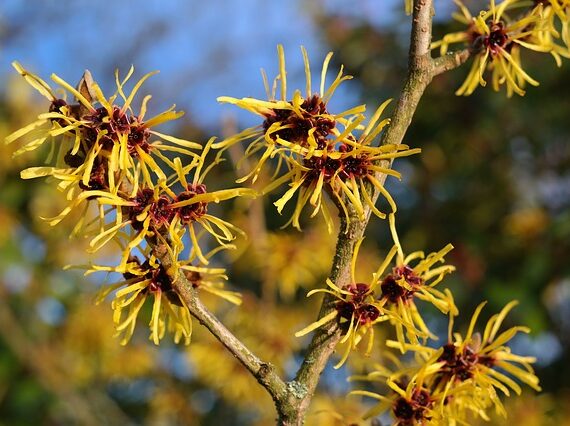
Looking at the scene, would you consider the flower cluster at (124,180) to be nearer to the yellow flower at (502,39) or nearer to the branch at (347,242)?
the branch at (347,242)

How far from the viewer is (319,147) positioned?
2.30 feet

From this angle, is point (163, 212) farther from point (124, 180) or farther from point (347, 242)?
point (347, 242)

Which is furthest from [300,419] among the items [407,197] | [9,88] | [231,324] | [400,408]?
[9,88]

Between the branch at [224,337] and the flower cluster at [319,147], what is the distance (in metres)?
0.11

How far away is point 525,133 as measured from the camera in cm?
Result: 279

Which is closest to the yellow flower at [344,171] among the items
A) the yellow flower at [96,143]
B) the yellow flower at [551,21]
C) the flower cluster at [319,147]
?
the flower cluster at [319,147]

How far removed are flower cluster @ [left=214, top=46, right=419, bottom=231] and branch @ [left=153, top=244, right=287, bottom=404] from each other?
0.36 ft

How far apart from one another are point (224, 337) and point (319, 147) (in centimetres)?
20

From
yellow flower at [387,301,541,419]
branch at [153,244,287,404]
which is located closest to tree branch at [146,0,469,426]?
branch at [153,244,287,404]

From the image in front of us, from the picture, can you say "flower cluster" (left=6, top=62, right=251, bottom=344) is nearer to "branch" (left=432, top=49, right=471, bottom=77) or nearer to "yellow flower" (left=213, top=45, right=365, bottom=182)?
"yellow flower" (left=213, top=45, right=365, bottom=182)

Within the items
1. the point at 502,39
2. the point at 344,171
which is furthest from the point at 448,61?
the point at 344,171

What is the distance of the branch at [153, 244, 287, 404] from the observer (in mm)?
695

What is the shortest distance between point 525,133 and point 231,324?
56.5 inches

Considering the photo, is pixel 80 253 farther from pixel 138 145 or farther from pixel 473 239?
pixel 138 145
